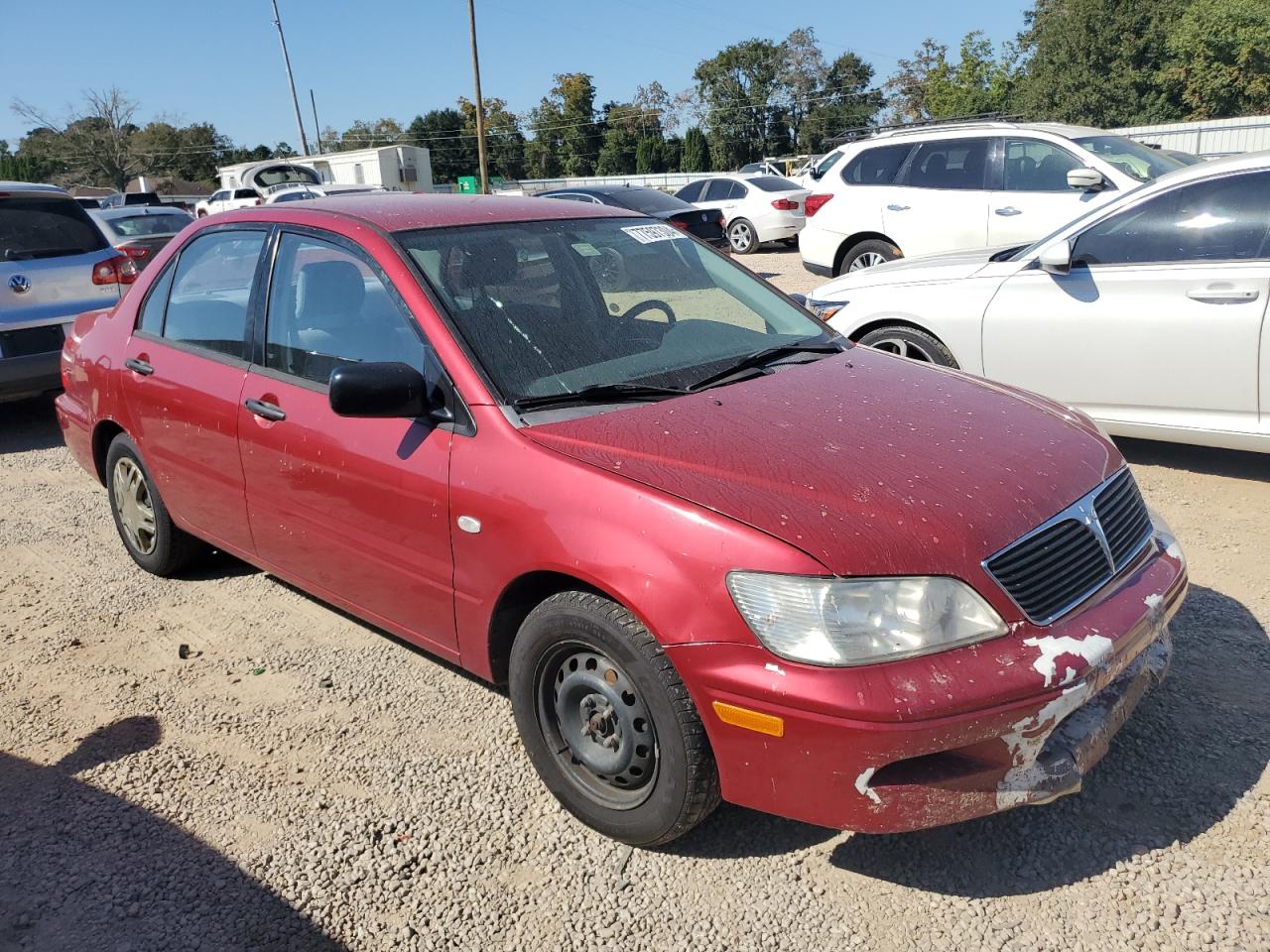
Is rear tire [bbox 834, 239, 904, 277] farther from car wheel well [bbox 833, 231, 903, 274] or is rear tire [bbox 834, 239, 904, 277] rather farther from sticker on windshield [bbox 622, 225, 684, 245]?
sticker on windshield [bbox 622, 225, 684, 245]

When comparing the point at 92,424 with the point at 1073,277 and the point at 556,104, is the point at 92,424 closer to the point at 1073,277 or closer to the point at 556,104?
the point at 1073,277

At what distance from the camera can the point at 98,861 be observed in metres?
2.80

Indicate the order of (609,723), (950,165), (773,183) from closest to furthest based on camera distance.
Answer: (609,723), (950,165), (773,183)

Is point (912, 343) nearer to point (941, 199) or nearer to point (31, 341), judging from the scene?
point (941, 199)

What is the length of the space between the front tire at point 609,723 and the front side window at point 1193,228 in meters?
4.08

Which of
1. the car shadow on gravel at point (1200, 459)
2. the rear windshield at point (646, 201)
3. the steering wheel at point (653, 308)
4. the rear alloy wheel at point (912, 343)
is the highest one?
the rear windshield at point (646, 201)

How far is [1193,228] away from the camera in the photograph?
5.08 meters

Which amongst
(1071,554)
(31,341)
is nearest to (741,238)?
(31,341)

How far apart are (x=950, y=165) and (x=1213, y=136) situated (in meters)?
23.6

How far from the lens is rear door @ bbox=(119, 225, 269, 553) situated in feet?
12.6

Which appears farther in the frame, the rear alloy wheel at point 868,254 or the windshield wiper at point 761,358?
the rear alloy wheel at point 868,254

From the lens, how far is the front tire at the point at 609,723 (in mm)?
2447

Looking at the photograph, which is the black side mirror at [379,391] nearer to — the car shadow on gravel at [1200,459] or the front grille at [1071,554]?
the front grille at [1071,554]

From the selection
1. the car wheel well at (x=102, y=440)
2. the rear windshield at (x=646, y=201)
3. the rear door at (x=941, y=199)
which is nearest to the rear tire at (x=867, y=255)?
the rear door at (x=941, y=199)
